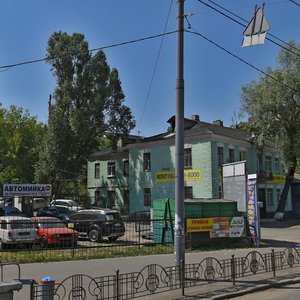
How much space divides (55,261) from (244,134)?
36.1 meters

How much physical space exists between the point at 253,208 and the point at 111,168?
31459mm

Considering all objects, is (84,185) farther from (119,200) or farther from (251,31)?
(251,31)

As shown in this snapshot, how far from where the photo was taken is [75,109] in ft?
159

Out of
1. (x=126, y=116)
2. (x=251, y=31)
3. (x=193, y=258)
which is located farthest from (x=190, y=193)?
(x=251, y=31)

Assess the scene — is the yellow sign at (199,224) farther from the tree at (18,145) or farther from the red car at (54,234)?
the tree at (18,145)

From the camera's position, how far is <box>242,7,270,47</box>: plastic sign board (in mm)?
14359

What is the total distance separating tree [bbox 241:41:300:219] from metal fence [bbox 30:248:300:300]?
27463 mm

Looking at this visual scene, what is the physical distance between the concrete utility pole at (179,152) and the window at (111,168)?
40.1m

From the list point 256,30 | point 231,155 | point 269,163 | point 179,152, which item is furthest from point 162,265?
point 269,163

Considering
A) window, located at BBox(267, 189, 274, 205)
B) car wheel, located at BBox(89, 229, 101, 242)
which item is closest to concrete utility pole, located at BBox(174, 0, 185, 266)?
car wheel, located at BBox(89, 229, 101, 242)

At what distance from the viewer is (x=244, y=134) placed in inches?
1966

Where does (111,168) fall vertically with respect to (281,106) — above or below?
below

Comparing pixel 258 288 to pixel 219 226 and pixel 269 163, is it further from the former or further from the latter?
pixel 269 163

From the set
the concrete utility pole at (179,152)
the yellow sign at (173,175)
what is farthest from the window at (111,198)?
the concrete utility pole at (179,152)
